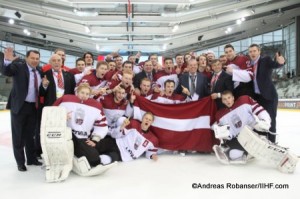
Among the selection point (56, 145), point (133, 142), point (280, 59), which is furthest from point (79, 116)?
point (280, 59)

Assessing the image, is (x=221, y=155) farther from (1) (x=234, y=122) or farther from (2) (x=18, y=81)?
(2) (x=18, y=81)

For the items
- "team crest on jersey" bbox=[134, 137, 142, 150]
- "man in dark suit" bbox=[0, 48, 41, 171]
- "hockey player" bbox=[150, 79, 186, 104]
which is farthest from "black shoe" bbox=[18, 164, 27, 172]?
"hockey player" bbox=[150, 79, 186, 104]

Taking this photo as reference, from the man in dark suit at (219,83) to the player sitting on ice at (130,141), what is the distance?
0.90m

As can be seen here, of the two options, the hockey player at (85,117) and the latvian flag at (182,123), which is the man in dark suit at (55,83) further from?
the latvian flag at (182,123)

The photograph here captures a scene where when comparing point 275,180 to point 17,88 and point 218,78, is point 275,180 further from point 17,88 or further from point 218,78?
point 17,88

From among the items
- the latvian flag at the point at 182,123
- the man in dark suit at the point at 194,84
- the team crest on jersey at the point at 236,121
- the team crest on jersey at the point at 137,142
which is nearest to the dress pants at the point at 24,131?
the team crest on jersey at the point at 137,142

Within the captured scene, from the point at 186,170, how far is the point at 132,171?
56cm

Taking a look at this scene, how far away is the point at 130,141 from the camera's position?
3627 millimetres

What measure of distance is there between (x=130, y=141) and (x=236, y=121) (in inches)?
51.2

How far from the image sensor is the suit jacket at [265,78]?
11.7ft

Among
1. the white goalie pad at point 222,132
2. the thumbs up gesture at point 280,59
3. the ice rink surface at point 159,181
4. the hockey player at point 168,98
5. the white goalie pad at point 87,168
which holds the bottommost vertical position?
the ice rink surface at point 159,181

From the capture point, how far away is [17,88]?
315 cm

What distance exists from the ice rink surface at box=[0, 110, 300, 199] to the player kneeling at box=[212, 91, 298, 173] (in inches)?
4.4

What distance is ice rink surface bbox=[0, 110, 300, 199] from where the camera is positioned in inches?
92.7
